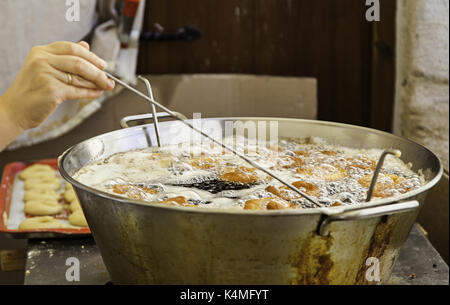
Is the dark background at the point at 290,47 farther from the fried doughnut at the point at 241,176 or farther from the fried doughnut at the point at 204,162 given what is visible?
the fried doughnut at the point at 241,176

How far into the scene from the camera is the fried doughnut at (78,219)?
151 centimetres

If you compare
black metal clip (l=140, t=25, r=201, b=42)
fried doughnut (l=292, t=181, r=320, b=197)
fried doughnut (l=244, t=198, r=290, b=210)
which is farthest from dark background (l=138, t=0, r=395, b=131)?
fried doughnut (l=244, t=198, r=290, b=210)

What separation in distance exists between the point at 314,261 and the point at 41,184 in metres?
1.39

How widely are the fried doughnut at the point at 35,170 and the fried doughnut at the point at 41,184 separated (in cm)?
6

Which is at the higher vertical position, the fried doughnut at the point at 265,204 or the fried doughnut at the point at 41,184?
the fried doughnut at the point at 265,204

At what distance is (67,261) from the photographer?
127cm

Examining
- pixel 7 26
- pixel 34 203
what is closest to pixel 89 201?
pixel 34 203

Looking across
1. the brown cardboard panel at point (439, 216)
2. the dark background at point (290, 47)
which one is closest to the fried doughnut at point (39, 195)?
the dark background at point (290, 47)

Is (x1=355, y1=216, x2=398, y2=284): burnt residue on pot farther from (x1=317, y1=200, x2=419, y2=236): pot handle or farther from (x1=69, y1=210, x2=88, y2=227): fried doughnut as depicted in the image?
(x1=69, y1=210, x2=88, y2=227): fried doughnut

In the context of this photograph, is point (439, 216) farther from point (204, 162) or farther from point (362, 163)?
point (204, 162)

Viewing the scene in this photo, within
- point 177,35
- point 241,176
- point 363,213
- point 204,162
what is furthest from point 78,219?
point 177,35

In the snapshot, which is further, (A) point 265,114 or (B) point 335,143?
(A) point 265,114
